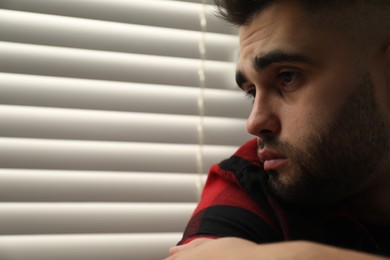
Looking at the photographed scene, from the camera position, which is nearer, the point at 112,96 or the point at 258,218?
the point at 258,218

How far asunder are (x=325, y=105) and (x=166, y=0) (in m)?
0.55

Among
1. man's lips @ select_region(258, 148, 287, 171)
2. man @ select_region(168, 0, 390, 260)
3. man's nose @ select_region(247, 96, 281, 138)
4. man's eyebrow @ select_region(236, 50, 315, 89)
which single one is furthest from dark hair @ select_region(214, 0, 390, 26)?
man's lips @ select_region(258, 148, 287, 171)

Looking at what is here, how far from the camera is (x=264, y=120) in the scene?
2.56 ft

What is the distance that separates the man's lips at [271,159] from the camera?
2.52ft

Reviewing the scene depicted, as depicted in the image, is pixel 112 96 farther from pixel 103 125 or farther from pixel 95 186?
pixel 95 186

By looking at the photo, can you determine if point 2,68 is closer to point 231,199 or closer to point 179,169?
point 179,169

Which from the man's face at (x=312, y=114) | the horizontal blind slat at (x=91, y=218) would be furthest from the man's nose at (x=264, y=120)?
the horizontal blind slat at (x=91, y=218)

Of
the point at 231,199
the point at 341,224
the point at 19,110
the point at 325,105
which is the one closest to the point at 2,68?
the point at 19,110

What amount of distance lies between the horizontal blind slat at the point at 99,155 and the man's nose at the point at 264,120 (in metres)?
0.25

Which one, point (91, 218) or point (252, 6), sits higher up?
point (252, 6)

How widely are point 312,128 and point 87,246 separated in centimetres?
60

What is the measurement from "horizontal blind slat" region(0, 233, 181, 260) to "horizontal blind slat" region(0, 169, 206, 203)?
0.30 feet

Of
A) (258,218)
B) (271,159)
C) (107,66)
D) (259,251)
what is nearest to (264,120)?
(271,159)

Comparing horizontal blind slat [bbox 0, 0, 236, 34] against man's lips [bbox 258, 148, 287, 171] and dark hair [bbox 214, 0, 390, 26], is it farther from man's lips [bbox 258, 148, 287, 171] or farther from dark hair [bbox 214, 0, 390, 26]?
man's lips [bbox 258, 148, 287, 171]
